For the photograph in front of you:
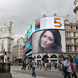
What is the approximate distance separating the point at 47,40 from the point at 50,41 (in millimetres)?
1217

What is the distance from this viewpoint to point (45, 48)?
56.8m

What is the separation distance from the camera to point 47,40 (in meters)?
56.5

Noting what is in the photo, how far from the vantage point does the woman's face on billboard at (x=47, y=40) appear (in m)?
56.1

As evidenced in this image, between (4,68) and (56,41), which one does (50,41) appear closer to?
(56,41)

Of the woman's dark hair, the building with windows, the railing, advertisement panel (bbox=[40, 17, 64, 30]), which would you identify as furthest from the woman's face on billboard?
the railing

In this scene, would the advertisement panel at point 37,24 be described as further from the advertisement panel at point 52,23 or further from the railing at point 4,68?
the railing at point 4,68

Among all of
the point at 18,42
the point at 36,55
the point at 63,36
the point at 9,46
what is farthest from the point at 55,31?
the point at 18,42

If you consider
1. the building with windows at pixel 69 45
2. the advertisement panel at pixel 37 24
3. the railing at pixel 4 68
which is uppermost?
the advertisement panel at pixel 37 24

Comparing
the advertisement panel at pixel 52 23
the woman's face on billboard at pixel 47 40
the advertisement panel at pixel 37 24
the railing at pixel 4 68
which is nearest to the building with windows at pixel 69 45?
the advertisement panel at pixel 52 23

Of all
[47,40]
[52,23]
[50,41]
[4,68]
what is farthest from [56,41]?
[4,68]

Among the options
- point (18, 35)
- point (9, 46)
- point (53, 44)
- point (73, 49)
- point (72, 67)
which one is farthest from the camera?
point (18, 35)

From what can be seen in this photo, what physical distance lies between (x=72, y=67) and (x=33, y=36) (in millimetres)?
52386

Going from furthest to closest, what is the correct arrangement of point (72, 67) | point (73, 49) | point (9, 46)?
point (9, 46)
point (73, 49)
point (72, 67)

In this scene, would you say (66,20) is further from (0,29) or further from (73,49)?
(0,29)
